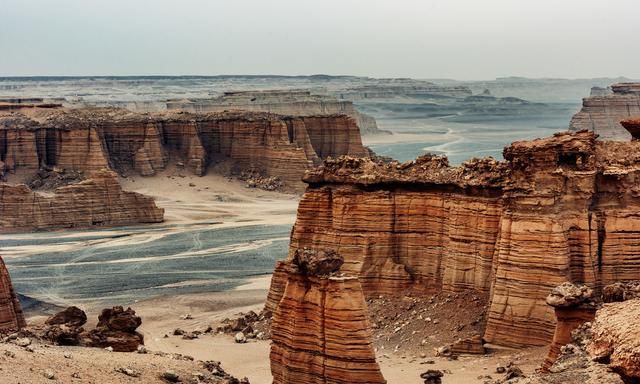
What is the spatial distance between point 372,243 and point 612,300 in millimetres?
13414

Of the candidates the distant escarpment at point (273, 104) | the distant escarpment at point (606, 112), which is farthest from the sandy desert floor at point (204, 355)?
the distant escarpment at point (273, 104)

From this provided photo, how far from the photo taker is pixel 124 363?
2548 cm

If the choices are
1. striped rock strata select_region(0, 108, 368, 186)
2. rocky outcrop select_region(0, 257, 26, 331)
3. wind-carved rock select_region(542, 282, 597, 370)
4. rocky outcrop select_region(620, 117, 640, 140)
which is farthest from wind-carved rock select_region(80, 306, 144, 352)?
striped rock strata select_region(0, 108, 368, 186)

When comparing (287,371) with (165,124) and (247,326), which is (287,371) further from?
(165,124)

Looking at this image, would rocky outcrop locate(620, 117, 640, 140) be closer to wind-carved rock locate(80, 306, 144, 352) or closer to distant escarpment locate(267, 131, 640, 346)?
distant escarpment locate(267, 131, 640, 346)

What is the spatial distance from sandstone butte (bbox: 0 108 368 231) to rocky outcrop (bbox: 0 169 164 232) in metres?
0.06

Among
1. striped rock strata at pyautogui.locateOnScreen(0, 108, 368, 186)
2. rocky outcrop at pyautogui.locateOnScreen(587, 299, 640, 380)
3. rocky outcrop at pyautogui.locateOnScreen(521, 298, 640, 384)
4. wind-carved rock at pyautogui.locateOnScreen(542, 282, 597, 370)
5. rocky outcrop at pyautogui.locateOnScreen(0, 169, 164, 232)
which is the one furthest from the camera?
striped rock strata at pyautogui.locateOnScreen(0, 108, 368, 186)

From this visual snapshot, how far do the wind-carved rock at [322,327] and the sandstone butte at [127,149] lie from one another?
185 feet

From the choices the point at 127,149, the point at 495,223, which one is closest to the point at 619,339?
the point at 495,223

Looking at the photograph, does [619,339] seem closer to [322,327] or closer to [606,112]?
[322,327]

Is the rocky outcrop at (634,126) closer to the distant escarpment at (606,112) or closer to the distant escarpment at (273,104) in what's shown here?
the distant escarpment at (606,112)

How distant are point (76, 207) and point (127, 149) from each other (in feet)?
68.2

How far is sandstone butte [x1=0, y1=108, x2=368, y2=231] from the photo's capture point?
3169 inches

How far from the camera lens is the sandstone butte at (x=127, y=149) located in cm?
8050
